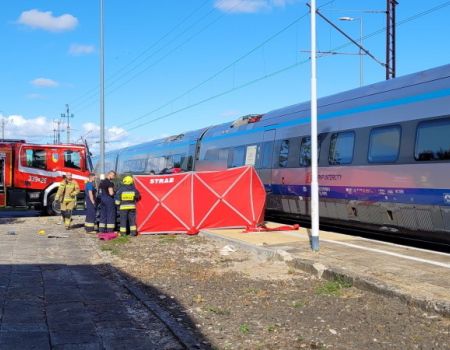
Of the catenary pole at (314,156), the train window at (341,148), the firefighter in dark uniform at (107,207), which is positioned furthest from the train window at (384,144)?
the firefighter in dark uniform at (107,207)

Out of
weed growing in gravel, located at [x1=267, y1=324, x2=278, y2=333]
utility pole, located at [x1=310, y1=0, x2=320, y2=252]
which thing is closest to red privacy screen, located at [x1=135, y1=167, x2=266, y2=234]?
utility pole, located at [x1=310, y1=0, x2=320, y2=252]

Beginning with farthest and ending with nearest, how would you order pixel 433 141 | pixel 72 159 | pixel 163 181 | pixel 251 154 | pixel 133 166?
pixel 133 166
pixel 72 159
pixel 251 154
pixel 163 181
pixel 433 141

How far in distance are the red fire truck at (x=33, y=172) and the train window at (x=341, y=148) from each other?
483 inches

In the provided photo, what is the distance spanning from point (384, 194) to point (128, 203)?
20.8 feet

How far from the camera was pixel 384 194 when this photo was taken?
1058 centimetres

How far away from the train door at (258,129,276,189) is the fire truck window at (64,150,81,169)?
9.40m

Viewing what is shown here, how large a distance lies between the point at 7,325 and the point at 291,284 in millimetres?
3874

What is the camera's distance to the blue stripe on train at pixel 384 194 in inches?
364

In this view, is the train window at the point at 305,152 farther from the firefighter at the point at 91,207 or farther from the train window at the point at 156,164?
the train window at the point at 156,164

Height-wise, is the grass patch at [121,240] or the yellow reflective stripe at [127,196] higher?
the yellow reflective stripe at [127,196]

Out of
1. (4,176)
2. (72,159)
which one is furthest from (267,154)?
(4,176)

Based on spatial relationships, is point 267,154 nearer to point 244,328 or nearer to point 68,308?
point 68,308

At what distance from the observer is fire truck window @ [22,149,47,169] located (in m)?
21.5

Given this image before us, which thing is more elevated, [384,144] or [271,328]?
[384,144]
